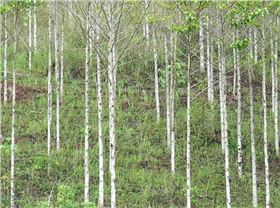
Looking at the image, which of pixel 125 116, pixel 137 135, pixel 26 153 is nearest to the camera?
pixel 26 153

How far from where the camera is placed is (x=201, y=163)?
18.7 metres

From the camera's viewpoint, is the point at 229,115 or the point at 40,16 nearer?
Result: the point at 229,115

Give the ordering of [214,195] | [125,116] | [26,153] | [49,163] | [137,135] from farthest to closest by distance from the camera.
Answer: [125,116] < [137,135] < [26,153] < [49,163] < [214,195]

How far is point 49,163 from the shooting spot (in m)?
17.5

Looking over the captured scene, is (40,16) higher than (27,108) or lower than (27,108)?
higher

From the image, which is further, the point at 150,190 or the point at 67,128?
the point at 67,128

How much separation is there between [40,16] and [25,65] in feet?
24.1

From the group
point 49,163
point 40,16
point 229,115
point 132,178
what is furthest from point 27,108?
point 40,16

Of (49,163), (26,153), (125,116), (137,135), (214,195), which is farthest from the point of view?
(125,116)

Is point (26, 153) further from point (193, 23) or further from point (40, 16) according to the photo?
point (40, 16)

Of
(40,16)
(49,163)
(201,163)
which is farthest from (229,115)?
(40,16)

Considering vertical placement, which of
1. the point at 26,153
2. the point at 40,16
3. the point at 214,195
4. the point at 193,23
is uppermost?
the point at 40,16

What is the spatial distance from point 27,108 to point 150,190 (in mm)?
9103

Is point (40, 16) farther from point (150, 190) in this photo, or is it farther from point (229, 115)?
point (150, 190)
